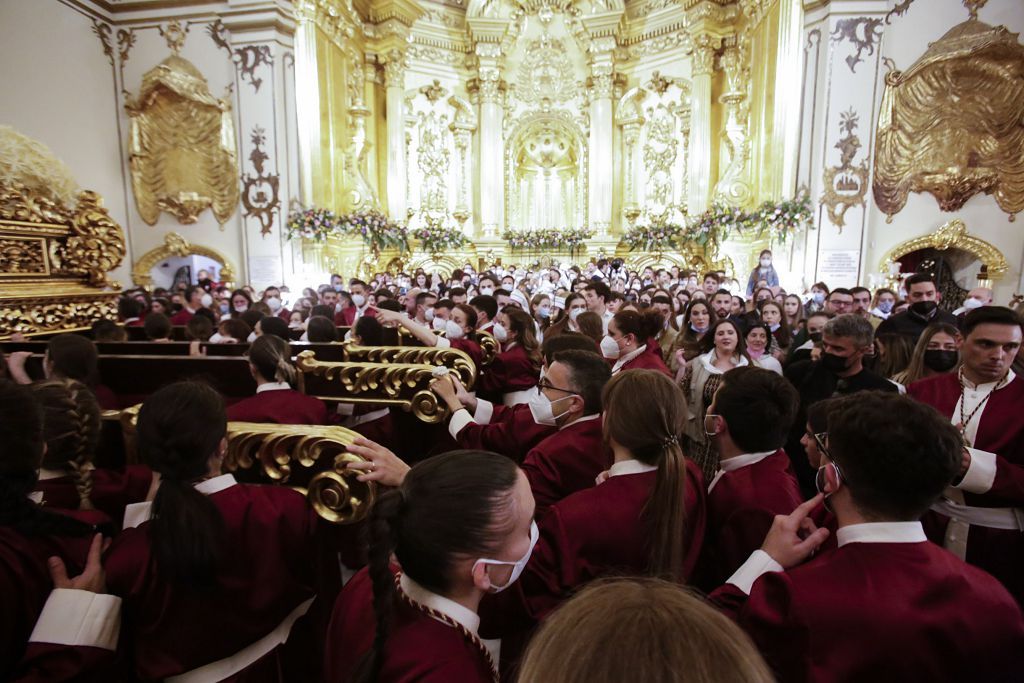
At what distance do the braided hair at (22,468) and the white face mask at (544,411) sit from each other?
165 centimetres

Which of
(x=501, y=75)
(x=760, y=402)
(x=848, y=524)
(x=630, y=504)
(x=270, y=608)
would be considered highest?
(x=501, y=75)

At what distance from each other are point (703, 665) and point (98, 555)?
1.50 meters

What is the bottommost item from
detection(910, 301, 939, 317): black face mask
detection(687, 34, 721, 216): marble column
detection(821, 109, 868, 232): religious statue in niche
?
detection(910, 301, 939, 317): black face mask

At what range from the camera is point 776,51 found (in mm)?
11812

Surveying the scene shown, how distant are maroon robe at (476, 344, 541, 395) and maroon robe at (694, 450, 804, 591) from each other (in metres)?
Result: 2.04

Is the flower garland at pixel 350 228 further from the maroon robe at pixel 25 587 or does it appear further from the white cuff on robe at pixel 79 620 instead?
the white cuff on robe at pixel 79 620

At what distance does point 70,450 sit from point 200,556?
2.48 ft

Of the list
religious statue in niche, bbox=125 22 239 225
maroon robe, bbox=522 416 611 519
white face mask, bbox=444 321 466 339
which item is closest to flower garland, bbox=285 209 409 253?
religious statue in niche, bbox=125 22 239 225

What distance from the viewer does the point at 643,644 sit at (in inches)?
21.4

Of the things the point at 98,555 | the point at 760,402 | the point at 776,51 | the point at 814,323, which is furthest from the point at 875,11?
the point at 98,555

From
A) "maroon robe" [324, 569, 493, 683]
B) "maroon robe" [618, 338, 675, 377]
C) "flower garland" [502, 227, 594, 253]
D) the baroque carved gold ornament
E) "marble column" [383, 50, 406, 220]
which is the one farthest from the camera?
"flower garland" [502, 227, 594, 253]

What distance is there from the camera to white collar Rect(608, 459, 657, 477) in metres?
1.75

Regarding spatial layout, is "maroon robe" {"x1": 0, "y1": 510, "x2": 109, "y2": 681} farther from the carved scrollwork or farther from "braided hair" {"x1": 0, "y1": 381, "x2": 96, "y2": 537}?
the carved scrollwork

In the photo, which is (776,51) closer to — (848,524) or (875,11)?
(875,11)
